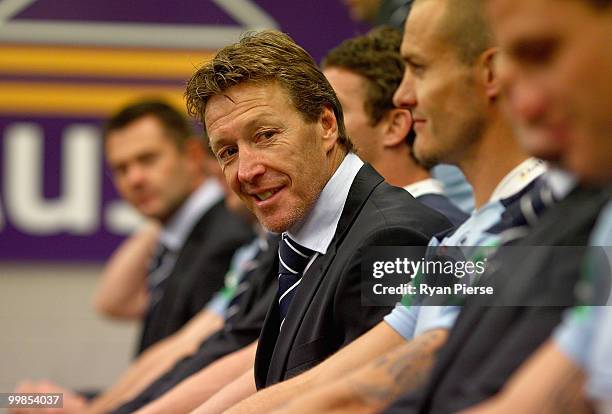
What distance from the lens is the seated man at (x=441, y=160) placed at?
2.01 metres

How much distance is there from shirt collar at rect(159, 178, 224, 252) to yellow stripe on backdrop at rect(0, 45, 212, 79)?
1166 millimetres

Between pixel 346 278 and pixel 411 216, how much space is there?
0.21 m

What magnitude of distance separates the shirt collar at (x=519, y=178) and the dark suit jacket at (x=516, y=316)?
0.55 metres

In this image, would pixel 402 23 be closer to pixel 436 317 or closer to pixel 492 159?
pixel 492 159

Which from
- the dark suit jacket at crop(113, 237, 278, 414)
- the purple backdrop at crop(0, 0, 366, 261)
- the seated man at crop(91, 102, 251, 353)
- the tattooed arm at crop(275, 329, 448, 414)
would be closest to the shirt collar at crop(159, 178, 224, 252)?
the seated man at crop(91, 102, 251, 353)

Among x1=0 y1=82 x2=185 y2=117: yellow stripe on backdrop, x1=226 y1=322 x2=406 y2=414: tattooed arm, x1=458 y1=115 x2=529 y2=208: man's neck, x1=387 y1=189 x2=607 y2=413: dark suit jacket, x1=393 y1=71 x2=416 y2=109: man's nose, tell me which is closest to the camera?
x1=387 y1=189 x2=607 y2=413: dark suit jacket

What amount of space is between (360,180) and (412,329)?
483 millimetres

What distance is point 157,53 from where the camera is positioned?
6332 millimetres

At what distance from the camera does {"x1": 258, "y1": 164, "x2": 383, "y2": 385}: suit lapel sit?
2594 millimetres

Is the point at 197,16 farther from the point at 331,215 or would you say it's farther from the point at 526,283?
the point at 526,283

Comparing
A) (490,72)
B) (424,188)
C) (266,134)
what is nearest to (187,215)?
(424,188)

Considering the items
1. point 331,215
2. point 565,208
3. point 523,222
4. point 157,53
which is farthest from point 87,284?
point 565,208

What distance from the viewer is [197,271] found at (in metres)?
4.78

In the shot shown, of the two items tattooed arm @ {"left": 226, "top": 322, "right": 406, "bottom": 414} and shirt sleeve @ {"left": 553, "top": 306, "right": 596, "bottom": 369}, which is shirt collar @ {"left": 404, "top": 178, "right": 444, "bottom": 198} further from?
shirt sleeve @ {"left": 553, "top": 306, "right": 596, "bottom": 369}
